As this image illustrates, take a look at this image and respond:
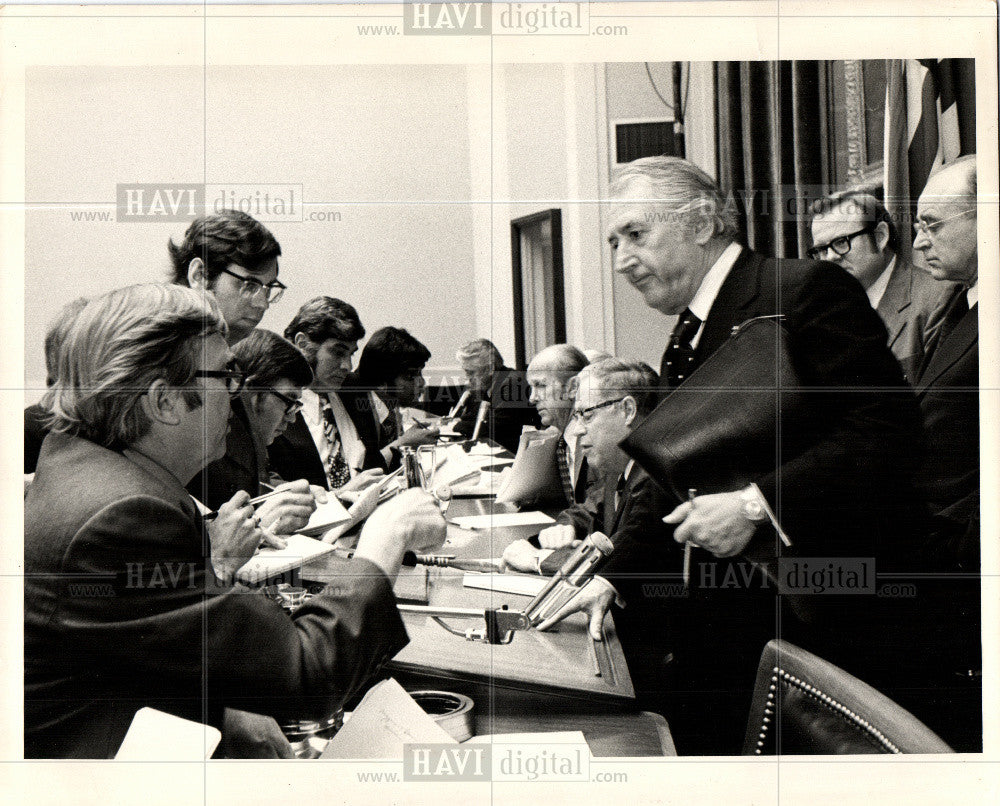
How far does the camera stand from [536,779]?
255cm

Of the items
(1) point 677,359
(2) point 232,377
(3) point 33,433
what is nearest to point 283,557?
(2) point 232,377

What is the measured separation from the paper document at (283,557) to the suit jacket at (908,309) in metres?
1.51

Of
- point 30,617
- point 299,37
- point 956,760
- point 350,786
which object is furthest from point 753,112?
point 30,617

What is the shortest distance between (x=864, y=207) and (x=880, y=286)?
0.67ft

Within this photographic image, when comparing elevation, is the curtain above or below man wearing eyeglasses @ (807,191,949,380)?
above

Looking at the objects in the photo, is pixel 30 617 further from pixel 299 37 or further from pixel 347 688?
pixel 299 37

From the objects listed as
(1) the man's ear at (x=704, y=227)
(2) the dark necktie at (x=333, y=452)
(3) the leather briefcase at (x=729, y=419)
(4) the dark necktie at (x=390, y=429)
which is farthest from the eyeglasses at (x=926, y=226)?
(2) the dark necktie at (x=333, y=452)

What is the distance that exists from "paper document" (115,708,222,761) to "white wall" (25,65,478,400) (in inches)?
34.8

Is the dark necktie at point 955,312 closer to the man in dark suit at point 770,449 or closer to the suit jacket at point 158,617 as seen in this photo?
the man in dark suit at point 770,449

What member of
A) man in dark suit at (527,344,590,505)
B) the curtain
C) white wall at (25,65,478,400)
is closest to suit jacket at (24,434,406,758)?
white wall at (25,65,478,400)

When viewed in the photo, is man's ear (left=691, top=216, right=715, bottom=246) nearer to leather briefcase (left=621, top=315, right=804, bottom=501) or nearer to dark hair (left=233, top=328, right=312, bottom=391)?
leather briefcase (left=621, top=315, right=804, bottom=501)

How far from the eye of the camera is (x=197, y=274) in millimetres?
2492

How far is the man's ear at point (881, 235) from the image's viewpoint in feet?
8.24

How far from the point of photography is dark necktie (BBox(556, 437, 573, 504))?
2508 millimetres
